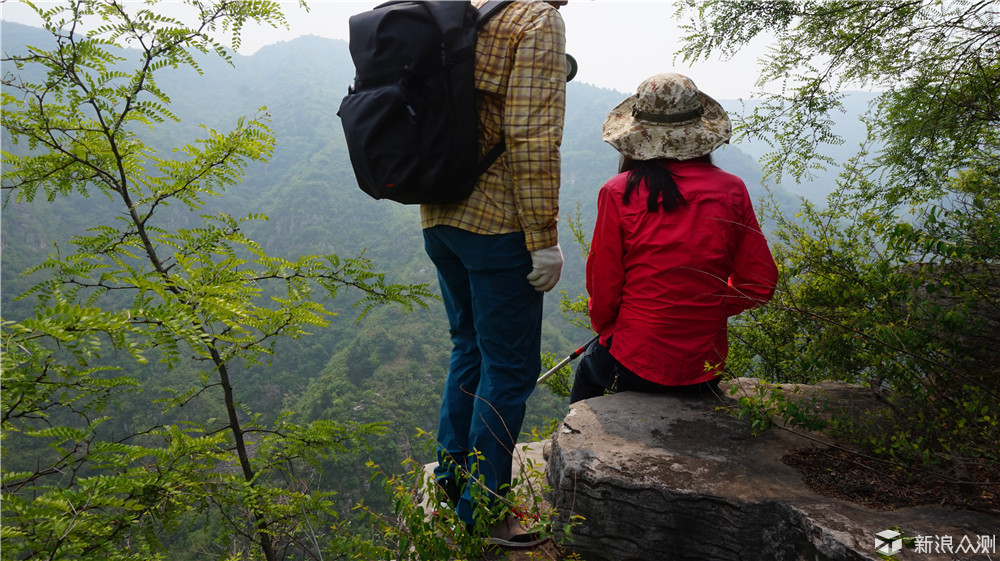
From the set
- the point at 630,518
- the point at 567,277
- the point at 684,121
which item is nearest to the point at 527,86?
the point at 684,121

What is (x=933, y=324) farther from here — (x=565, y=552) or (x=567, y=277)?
(x=567, y=277)

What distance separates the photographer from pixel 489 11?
6.15 ft

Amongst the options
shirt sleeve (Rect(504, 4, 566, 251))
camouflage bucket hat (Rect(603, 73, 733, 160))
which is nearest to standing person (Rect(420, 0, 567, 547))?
shirt sleeve (Rect(504, 4, 566, 251))

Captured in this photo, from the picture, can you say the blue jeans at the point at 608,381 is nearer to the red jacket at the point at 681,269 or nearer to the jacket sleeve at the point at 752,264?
the red jacket at the point at 681,269

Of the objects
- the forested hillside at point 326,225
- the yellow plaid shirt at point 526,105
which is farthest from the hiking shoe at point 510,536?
the forested hillside at point 326,225

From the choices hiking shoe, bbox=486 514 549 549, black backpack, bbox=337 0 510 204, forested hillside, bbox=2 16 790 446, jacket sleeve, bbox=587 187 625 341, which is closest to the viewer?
black backpack, bbox=337 0 510 204

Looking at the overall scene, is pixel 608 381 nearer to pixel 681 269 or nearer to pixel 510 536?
pixel 681 269

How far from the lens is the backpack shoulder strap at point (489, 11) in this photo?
1867 millimetres

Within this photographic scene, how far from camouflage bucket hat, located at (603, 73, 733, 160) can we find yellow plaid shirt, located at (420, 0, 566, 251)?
64 cm

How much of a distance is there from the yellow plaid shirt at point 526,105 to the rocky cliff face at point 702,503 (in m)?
0.87

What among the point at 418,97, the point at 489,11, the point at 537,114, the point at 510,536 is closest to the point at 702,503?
the point at 510,536

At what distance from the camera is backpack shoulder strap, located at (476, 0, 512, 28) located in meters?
1.87

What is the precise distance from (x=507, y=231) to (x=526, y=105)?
424 millimetres

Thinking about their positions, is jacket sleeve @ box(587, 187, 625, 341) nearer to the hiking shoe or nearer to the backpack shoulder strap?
the backpack shoulder strap
